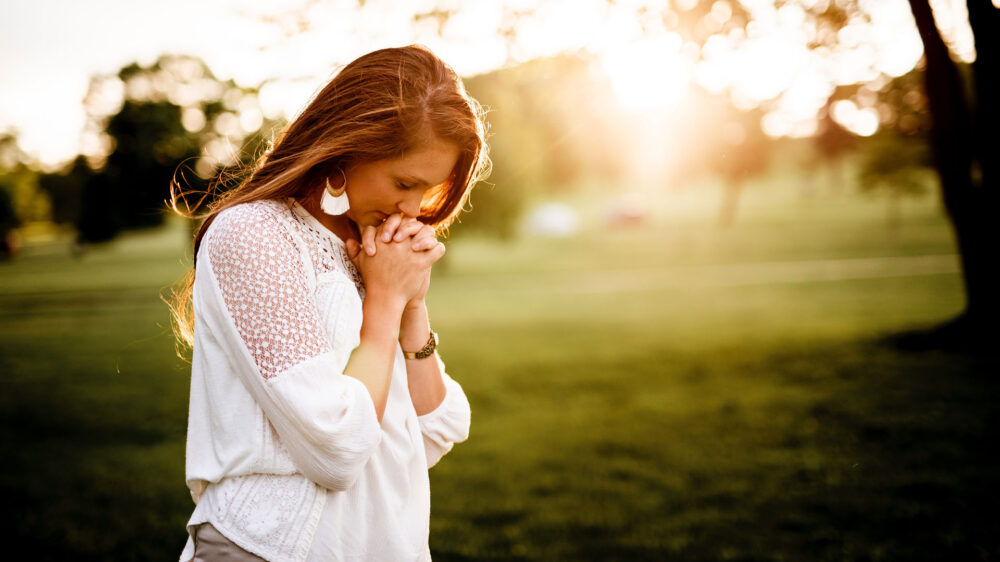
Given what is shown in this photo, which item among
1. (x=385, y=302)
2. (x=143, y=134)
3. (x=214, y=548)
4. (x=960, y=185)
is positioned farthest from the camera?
(x=143, y=134)

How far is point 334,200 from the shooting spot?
6.08 feet

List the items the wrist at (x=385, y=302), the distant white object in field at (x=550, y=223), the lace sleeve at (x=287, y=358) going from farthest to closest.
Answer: the distant white object in field at (x=550, y=223) < the wrist at (x=385, y=302) < the lace sleeve at (x=287, y=358)

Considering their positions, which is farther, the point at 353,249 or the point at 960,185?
the point at 960,185

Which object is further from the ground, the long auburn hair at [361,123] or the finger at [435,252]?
the long auburn hair at [361,123]

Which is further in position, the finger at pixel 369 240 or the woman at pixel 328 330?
the finger at pixel 369 240

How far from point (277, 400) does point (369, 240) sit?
1.71 ft

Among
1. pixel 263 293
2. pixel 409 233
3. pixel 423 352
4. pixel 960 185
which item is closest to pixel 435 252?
pixel 409 233

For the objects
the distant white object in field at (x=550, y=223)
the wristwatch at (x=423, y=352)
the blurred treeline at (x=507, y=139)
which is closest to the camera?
the wristwatch at (x=423, y=352)

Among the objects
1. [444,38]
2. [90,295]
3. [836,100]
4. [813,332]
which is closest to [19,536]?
[444,38]

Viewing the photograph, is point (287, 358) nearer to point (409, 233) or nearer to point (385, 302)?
point (385, 302)

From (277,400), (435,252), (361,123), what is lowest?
(277,400)

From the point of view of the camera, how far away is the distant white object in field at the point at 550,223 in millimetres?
48156

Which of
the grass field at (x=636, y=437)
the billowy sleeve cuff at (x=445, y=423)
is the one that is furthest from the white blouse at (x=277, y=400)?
the grass field at (x=636, y=437)

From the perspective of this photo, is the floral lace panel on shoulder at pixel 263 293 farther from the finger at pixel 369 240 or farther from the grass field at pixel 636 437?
the grass field at pixel 636 437
